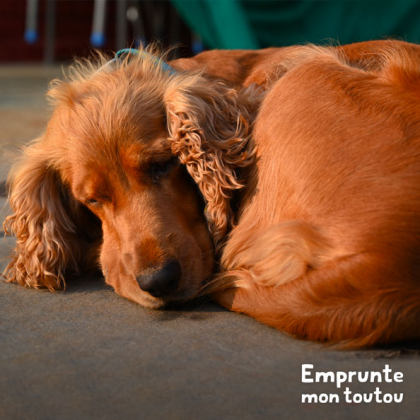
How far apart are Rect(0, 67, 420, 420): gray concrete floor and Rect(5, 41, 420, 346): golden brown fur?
0.09 metres

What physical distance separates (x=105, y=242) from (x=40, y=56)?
12639mm

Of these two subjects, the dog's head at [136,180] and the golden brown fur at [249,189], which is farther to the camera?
the dog's head at [136,180]

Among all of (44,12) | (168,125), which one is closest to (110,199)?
(168,125)

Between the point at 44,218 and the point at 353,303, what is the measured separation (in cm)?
170

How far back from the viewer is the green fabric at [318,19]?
26.3ft

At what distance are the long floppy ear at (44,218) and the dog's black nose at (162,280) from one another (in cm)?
74

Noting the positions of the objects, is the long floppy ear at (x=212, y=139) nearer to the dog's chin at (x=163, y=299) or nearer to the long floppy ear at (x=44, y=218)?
the dog's chin at (x=163, y=299)

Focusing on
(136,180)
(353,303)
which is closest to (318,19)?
(136,180)

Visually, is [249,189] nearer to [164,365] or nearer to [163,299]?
[163,299]

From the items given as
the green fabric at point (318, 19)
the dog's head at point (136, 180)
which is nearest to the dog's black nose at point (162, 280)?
the dog's head at point (136, 180)

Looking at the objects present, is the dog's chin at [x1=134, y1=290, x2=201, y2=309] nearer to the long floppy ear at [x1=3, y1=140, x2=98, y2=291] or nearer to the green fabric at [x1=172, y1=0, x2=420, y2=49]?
the long floppy ear at [x1=3, y1=140, x2=98, y2=291]

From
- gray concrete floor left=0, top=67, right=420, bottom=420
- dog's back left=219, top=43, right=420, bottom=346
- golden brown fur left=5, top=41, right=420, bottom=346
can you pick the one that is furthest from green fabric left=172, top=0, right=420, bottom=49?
gray concrete floor left=0, top=67, right=420, bottom=420

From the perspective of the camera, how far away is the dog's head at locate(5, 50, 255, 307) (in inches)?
102

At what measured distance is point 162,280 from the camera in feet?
8.01
